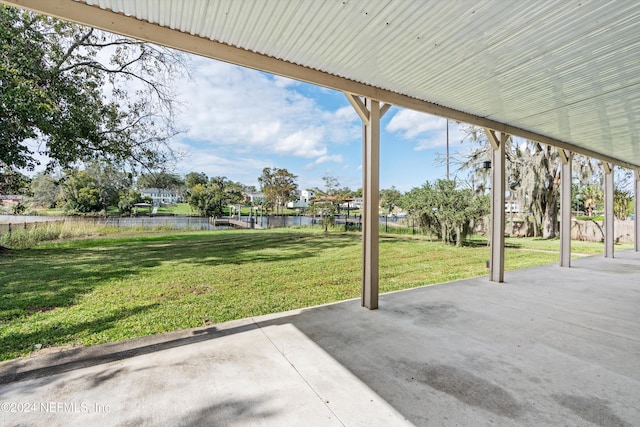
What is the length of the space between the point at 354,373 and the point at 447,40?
234 cm

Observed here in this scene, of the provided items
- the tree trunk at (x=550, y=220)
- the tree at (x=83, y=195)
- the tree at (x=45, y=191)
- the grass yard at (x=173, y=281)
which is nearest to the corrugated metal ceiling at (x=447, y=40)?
the grass yard at (x=173, y=281)

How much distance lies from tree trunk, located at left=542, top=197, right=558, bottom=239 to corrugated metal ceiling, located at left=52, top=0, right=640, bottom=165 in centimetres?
1023

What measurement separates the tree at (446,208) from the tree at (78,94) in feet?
27.0

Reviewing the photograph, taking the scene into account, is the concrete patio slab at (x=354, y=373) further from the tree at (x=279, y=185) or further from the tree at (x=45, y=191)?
the tree at (x=279, y=185)

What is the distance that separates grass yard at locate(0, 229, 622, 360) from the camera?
289 cm

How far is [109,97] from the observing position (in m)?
8.09

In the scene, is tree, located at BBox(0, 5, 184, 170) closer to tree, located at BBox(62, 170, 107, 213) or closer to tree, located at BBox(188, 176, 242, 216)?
tree, located at BBox(62, 170, 107, 213)

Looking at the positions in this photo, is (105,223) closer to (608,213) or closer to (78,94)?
(78,94)

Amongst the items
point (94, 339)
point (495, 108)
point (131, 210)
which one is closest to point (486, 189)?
point (495, 108)

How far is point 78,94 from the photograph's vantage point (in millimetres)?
6738

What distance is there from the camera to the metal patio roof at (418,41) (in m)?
1.67

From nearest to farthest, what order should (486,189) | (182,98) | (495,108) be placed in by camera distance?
(495,108) < (182,98) < (486,189)

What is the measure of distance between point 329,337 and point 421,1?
2383 millimetres

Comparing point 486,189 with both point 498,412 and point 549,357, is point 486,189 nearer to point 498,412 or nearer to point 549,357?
point 549,357
